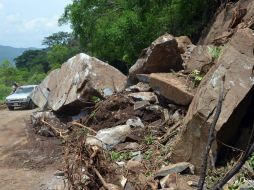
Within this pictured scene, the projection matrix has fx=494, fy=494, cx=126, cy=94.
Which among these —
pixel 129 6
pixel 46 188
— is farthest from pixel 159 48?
pixel 129 6

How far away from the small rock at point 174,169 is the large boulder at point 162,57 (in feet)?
14.7

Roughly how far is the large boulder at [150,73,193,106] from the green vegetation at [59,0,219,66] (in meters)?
6.41

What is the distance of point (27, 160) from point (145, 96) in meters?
3.17

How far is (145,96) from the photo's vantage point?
38.4ft

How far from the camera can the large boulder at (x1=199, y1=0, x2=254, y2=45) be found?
11031 millimetres

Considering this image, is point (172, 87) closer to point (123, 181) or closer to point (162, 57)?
point (162, 57)

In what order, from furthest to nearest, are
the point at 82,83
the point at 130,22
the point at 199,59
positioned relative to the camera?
the point at 130,22 → the point at 82,83 → the point at 199,59

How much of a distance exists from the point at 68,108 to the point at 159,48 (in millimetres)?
3765

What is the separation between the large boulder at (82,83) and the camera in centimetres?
1371

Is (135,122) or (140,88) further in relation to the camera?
(140,88)

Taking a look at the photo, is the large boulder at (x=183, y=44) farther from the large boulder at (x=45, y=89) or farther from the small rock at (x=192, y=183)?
the small rock at (x=192, y=183)

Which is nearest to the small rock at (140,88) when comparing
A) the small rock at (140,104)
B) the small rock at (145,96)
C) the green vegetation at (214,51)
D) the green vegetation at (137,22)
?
the small rock at (145,96)

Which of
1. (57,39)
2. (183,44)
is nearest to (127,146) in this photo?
(183,44)

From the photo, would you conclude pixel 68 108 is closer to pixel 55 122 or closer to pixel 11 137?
pixel 55 122
